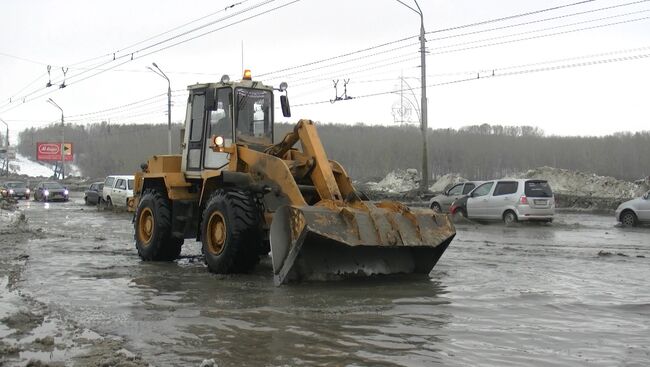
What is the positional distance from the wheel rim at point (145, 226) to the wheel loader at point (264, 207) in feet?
0.07

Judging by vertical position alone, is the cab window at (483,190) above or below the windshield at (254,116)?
below

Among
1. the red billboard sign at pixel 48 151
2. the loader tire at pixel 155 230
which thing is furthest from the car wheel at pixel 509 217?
the red billboard sign at pixel 48 151

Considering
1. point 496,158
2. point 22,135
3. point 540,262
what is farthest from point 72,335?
point 22,135

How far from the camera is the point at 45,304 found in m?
8.09

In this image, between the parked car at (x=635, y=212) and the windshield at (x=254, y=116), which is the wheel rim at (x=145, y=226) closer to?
the windshield at (x=254, y=116)

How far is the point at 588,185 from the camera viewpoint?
4216cm

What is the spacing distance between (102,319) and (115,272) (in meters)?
3.94

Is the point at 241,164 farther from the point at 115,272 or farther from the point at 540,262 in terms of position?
the point at 540,262

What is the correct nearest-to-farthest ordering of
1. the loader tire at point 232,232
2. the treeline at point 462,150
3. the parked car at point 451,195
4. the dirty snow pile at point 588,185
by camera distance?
the loader tire at point 232,232 → the parked car at point 451,195 → the dirty snow pile at point 588,185 → the treeline at point 462,150

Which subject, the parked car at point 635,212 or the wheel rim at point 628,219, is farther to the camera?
the wheel rim at point 628,219

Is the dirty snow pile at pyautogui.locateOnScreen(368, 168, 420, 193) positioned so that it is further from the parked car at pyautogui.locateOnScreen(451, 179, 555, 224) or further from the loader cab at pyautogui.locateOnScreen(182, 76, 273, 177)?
the loader cab at pyautogui.locateOnScreen(182, 76, 273, 177)

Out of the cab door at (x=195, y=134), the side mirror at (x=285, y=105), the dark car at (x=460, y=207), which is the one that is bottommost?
the dark car at (x=460, y=207)

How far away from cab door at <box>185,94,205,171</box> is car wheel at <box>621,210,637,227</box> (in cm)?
1631

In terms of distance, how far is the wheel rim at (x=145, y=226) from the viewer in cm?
1278
